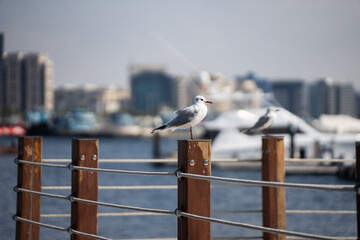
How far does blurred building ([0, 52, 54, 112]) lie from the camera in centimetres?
16562

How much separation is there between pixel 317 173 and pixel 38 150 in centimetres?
2987

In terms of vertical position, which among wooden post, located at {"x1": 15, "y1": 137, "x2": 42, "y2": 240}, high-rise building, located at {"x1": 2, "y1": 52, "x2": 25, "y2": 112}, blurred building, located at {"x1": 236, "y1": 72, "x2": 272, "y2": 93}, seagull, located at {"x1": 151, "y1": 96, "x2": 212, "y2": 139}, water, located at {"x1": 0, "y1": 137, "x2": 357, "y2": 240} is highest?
high-rise building, located at {"x1": 2, "y1": 52, "x2": 25, "y2": 112}

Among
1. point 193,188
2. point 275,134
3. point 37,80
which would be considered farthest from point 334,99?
point 193,188

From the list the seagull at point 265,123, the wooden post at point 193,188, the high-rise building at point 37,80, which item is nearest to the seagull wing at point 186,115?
the wooden post at point 193,188

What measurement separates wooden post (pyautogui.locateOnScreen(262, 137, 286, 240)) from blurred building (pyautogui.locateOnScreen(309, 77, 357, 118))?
163101 millimetres

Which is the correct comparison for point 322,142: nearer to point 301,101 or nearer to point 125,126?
point 125,126

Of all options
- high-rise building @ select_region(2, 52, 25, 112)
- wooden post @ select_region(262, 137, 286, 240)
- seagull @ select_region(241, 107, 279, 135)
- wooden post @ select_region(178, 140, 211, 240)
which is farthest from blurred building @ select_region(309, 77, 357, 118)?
wooden post @ select_region(178, 140, 211, 240)

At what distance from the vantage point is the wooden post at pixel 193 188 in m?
3.37

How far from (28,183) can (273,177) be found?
1.93 metres

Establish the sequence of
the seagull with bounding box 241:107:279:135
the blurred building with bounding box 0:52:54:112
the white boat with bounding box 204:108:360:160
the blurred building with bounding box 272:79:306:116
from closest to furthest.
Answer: the seagull with bounding box 241:107:279:135 < the white boat with bounding box 204:108:360:160 < the blurred building with bounding box 0:52:54:112 < the blurred building with bounding box 272:79:306:116

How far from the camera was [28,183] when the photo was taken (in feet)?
15.9

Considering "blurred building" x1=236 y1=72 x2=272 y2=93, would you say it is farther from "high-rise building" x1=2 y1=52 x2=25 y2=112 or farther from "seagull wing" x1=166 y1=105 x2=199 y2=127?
"high-rise building" x1=2 y1=52 x2=25 y2=112

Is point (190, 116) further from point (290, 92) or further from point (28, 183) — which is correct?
point (290, 92)

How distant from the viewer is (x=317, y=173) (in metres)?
33.4
